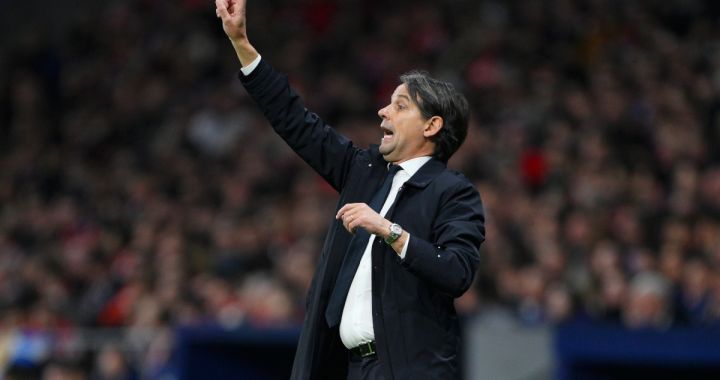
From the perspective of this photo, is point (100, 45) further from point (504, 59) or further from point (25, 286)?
point (504, 59)

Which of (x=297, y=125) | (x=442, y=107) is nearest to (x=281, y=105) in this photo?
(x=297, y=125)

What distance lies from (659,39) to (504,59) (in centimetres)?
156

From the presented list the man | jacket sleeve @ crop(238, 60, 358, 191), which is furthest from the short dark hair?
jacket sleeve @ crop(238, 60, 358, 191)

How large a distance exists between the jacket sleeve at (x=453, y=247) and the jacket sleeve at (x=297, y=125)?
41cm

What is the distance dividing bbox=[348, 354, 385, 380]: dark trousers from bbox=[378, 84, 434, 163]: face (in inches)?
25.1

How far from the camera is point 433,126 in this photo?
163 inches

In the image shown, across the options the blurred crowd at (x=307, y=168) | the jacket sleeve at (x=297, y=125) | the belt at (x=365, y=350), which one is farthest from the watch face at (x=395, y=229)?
the blurred crowd at (x=307, y=168)

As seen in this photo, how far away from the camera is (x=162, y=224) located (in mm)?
11844

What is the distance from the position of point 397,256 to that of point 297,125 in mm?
546

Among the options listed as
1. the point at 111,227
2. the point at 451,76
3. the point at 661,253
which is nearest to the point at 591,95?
the point at 451,76

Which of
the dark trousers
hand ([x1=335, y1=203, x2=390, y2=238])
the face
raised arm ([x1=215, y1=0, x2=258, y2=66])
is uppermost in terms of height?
raised arm ([x1=215, y1=0, x2=258, y2=66])

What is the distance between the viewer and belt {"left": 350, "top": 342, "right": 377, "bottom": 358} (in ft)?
13.1

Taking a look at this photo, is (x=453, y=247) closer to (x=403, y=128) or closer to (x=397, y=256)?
(x=397, y=256)

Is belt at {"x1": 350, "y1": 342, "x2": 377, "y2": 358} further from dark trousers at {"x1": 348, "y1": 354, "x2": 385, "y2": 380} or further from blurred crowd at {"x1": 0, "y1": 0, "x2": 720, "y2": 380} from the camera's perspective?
blurred crowd at {"x1": 0, "y1": 0, "x2": 720, "y2": 380}
